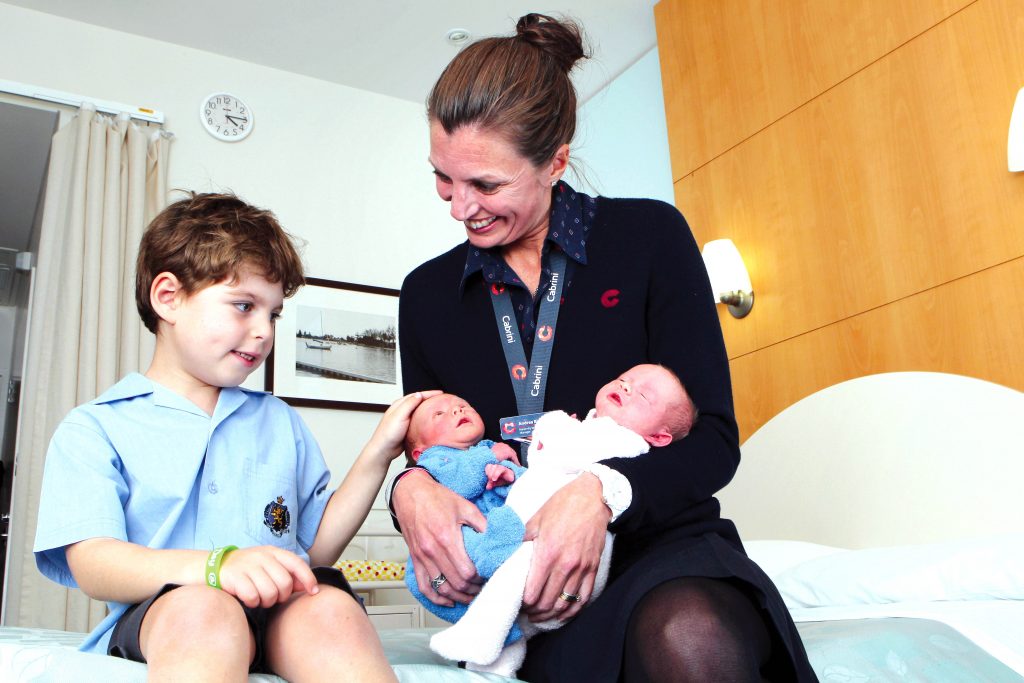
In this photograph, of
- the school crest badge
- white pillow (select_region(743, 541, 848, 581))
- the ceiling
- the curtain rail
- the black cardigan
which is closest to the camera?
the black cardigan

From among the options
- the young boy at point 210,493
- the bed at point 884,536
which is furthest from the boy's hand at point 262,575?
the bed at point 884,536

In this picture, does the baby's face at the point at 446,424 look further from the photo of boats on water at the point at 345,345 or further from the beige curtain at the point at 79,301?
the photo of boats on water at the point at 345,345

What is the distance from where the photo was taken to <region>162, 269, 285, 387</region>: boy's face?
131cm

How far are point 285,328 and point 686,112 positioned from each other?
197cm

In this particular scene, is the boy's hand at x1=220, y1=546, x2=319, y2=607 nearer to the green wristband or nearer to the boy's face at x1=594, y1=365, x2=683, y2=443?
the green wristband

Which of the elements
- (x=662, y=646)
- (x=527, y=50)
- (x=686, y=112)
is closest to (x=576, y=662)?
(x=662, y=646)

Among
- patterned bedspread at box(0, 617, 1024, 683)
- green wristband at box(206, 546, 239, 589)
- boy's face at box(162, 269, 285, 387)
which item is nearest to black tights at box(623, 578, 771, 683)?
patterned bedspread at box(0, 617, 1024, 683)

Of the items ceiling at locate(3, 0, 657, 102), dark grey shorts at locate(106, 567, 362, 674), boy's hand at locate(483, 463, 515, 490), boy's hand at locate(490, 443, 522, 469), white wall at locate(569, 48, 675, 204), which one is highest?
ceiling at locate(3, 0, 657, 102)

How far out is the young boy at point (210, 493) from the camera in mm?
973

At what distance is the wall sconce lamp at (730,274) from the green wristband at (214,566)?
2465 millimetres

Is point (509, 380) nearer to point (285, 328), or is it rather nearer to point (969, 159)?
point (969, 159)

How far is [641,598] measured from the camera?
1.00 meters

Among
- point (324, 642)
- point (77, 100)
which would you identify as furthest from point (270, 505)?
point (77, 100)

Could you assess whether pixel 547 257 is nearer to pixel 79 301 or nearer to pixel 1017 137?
pixel 1017 137
